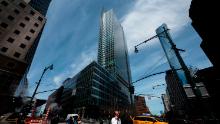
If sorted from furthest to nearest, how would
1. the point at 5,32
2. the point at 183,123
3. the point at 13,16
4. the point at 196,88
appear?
the point at 13,16
the point at 5,32
the point at 183,123
the point at 196,88

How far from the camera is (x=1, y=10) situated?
41438mm

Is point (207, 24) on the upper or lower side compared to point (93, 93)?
lower

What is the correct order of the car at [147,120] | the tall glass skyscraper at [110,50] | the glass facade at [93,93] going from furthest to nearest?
the tall glass skyscraper at [110,50]
the glass facade at [93,93]
the car at [147,120]

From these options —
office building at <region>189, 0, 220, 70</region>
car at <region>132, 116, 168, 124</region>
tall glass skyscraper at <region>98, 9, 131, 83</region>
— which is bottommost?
car at <region>132, 116, 168, 124</region>

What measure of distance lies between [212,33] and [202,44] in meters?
3.87

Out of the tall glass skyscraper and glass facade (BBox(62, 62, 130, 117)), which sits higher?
the tall glass skyscraper

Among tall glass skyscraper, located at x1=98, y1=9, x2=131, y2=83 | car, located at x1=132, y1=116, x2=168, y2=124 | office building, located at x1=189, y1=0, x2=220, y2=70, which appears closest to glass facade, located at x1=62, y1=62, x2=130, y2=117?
tall glass skyscraper, located at x1=98, y1=9, x2=131, y2=83

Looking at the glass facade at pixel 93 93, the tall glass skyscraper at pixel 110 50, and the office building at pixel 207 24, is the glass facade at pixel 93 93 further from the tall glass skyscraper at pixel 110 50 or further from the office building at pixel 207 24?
the office building at pixel 207 24

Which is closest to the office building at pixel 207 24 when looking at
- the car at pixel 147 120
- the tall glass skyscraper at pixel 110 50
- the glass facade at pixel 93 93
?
the car at pixel 147 120

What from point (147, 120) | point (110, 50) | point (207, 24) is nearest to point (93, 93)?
point (147, 120)

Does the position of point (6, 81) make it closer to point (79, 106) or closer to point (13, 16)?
point (13, 16)

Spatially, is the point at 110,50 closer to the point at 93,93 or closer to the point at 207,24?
the point at 93,93

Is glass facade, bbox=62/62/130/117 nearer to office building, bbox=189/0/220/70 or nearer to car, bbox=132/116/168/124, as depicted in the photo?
car, bbox=132/116/168/124

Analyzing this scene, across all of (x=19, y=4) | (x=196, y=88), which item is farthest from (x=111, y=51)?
(x=196, y=88)
